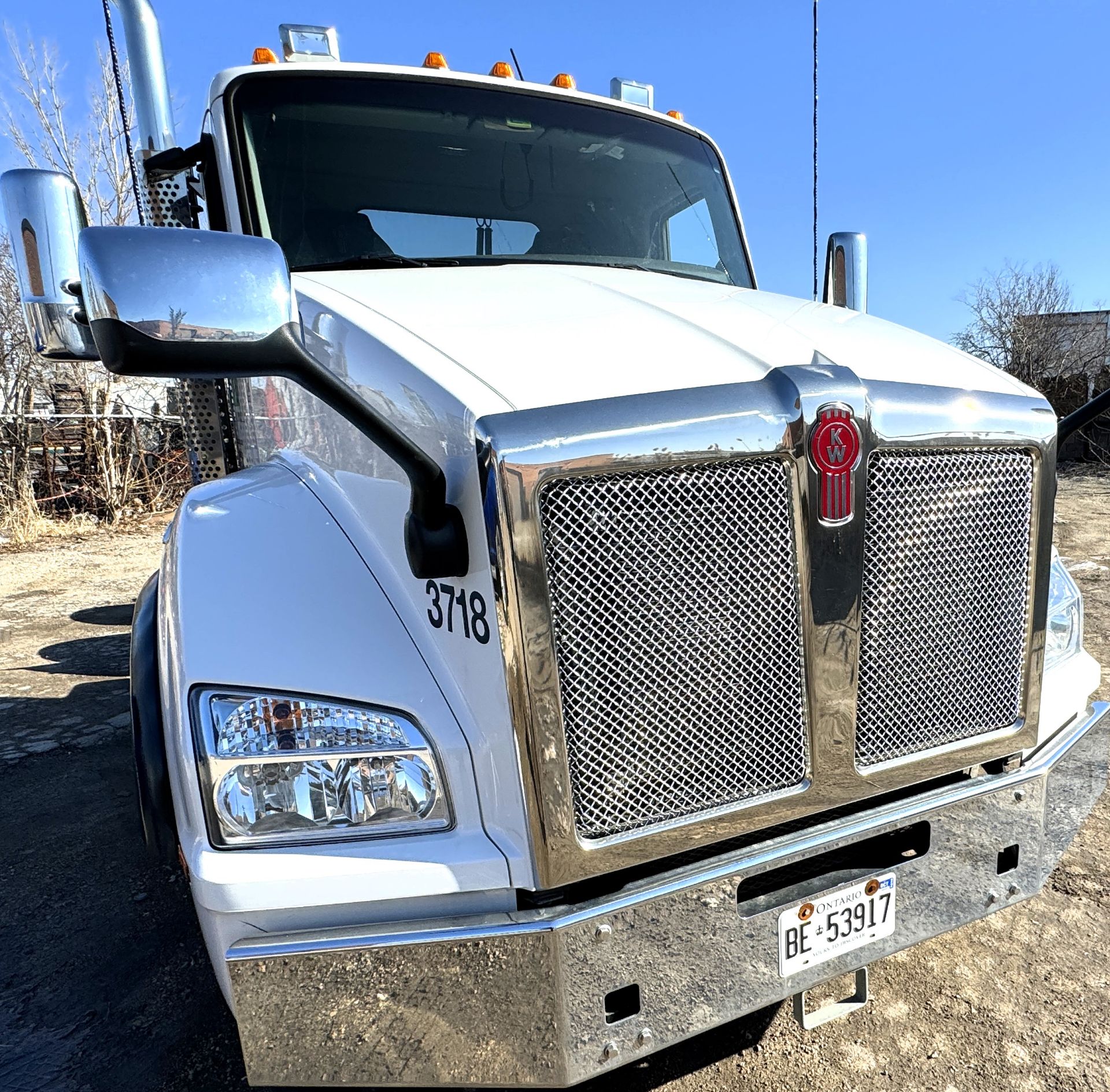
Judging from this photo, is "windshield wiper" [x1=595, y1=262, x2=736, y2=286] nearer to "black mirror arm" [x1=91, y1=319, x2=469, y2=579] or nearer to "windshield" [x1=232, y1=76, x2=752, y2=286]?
"windshield" [x1=232, y1=76, x2=752, y2=286]

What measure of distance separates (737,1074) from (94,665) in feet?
17.8

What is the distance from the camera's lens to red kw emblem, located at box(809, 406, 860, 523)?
1.65 meters

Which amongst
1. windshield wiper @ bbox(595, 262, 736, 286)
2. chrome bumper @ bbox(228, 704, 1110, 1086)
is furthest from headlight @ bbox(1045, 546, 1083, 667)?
windshield wiper @ bbox(595, 262, 736, 286)

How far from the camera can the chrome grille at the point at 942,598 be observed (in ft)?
5.94

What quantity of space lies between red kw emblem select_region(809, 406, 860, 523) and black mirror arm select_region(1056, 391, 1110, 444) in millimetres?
776

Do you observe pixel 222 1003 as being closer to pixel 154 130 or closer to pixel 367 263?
pixel 367 263

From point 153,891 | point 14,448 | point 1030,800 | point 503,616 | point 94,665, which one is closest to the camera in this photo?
point 503,616

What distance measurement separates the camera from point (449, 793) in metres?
1.61

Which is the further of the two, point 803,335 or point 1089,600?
point 1089,600

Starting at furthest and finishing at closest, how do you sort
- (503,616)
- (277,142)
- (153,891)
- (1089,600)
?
(1089,600), (153,891), (277,142), (503,616)

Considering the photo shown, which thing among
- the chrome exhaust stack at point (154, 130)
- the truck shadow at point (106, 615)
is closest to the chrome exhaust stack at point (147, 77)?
the chrome exhaust stack at point (154, 130)

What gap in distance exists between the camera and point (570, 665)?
5.08 feet

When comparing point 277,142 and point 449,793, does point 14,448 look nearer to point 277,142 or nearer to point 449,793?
point 277,142

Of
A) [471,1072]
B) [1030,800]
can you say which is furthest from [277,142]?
[1030,800]
